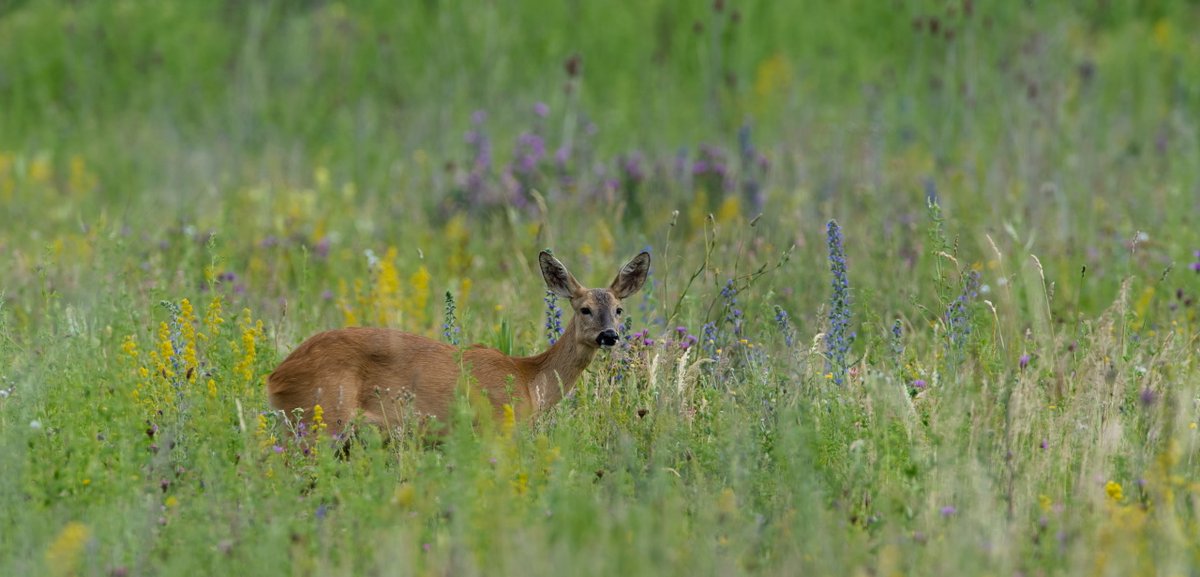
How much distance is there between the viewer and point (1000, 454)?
5.06 m

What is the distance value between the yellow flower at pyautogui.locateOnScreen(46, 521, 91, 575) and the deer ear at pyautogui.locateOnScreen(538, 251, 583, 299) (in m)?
2.67

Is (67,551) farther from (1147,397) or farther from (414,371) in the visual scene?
(1147,397)

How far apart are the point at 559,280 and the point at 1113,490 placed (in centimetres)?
269

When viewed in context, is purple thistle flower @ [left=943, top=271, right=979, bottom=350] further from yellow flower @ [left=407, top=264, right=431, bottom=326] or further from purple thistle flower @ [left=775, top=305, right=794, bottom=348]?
yellow flower @ [left=407, top=264, right=431, bottom=326]

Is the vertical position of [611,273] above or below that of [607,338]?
above

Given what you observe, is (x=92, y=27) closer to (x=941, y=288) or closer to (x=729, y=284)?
(x=729, y=284)

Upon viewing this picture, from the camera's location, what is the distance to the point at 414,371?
5926 millimetres

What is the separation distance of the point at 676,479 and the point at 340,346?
5.11 feet

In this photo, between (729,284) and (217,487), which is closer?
(217,487)

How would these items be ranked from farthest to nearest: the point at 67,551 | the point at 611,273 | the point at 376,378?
the point at 611,273
the point at 376,378
the point at 67,551

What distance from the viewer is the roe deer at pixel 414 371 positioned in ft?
18.8

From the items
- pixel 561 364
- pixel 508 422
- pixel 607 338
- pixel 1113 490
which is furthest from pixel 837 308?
pixel 1113 490

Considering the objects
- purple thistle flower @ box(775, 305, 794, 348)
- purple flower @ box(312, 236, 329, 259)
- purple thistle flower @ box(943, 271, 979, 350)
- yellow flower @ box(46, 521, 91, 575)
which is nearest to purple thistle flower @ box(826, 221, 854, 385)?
purple thistle flower @ box(775, 305, 794, 348)

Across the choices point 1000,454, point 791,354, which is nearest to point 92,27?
point 791,354
